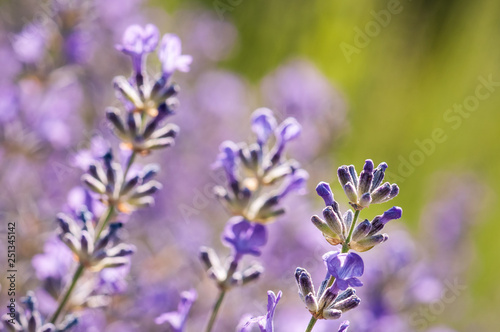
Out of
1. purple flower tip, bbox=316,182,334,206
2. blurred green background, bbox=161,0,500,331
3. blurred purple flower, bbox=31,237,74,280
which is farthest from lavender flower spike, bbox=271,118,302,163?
blurred green background, bbox=161,0,500,331

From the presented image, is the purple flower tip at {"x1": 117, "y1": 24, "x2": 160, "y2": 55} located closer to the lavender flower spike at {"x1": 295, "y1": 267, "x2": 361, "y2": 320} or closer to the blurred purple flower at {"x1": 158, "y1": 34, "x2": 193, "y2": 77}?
the blurred purple flower at {"x1": 158, "y1": 34, "x2": 193, "y2": 77}

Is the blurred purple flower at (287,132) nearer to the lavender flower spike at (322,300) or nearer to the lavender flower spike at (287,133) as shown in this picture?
the lavender flower spike at (287,133)

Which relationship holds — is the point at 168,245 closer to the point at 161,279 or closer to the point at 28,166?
the point at 161,279

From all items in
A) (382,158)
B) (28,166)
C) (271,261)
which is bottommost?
(271,261)

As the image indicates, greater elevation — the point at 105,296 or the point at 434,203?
the point at 434,203

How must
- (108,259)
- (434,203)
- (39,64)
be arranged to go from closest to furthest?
(108,259), (39,64), (434,203)

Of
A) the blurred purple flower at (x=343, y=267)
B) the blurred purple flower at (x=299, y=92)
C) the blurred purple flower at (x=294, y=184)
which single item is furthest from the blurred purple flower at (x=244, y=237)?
the blurred purple flower at (x=299, y=92)

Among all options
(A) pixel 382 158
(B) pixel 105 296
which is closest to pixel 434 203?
(A) pixel 382 158

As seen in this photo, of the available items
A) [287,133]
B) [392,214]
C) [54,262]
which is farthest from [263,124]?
[54,262]
